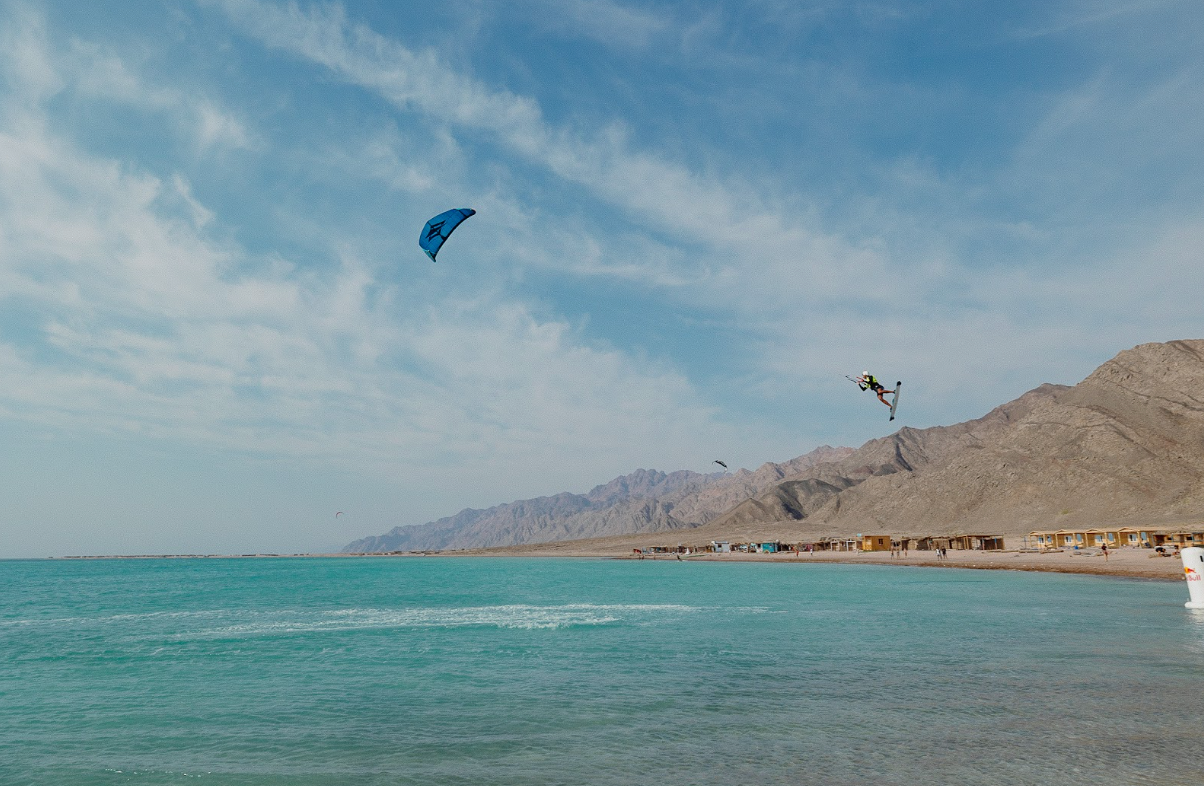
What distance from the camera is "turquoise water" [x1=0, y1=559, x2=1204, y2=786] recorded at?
12.0 m

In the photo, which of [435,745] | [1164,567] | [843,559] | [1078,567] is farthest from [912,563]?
[435,745]

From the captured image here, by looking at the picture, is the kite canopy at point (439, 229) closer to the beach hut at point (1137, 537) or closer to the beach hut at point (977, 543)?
the beach hut at point (1137, 537)

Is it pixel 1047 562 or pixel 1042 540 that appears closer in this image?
pixel 1047 562

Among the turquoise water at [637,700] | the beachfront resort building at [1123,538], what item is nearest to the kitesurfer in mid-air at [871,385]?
the turquoise water at [637,700]

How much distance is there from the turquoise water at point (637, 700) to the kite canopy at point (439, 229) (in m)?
15.8

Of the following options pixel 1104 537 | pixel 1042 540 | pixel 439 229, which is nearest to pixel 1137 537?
pixel 1104 537

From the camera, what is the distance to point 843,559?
98.9 metres

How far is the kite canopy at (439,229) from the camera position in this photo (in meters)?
29.4

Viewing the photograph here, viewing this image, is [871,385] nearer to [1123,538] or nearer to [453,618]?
[453,618]

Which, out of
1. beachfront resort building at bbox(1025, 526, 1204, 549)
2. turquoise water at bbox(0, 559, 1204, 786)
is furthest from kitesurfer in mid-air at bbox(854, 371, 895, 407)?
beachfront resort building at bbox(1025, 526, 1204, 549)

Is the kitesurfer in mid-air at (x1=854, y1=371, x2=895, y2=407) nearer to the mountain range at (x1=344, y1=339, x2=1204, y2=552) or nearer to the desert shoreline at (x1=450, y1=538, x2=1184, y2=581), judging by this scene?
the desert shoreline at (x1=450, y1=538, x2=1184, y2=581)

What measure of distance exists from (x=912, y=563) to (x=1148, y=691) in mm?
73034

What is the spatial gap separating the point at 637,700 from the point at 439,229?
68.6 ft

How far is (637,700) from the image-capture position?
16.9 meters
